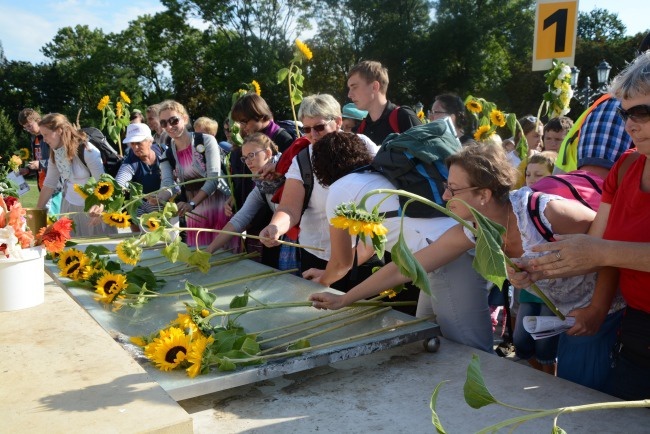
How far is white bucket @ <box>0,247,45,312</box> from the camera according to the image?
6.27 feet

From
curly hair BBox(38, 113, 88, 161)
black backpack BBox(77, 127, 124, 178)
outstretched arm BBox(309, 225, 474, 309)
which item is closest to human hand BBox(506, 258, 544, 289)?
outstretched arm BBox(309, 225, 474, 309)

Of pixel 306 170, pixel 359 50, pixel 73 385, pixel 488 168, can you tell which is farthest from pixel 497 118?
pixel 359 50

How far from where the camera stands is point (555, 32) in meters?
3.89

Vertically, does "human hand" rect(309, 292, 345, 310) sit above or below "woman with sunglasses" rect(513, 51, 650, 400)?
below

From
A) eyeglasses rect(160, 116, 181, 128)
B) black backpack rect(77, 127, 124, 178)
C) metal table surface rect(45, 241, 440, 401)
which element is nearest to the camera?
metal table surface rect(45, 241, 440, 401)

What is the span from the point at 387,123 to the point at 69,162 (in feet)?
8.37

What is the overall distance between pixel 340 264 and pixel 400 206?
1.04 feet

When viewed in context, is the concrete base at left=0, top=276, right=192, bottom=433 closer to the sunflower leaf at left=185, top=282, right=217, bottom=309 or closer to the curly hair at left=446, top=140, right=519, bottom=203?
the sunflower leaf at left=185, top=282, right=217, bottom=309

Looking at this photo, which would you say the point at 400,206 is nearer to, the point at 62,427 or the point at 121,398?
the point at 121,398

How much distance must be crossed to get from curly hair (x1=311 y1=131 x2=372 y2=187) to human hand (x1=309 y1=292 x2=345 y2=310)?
1.87 feet

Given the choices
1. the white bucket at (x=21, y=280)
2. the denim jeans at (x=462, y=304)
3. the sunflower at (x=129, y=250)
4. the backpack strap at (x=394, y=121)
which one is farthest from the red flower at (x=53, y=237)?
the backpack strap at (x=394, y=121)

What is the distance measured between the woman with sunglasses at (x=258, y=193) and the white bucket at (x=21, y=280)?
1.17 metres

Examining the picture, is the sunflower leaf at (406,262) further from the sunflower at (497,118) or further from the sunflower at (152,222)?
the sunflower at (497,118)

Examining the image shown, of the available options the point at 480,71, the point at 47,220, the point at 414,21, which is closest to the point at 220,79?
the point at 414,21
